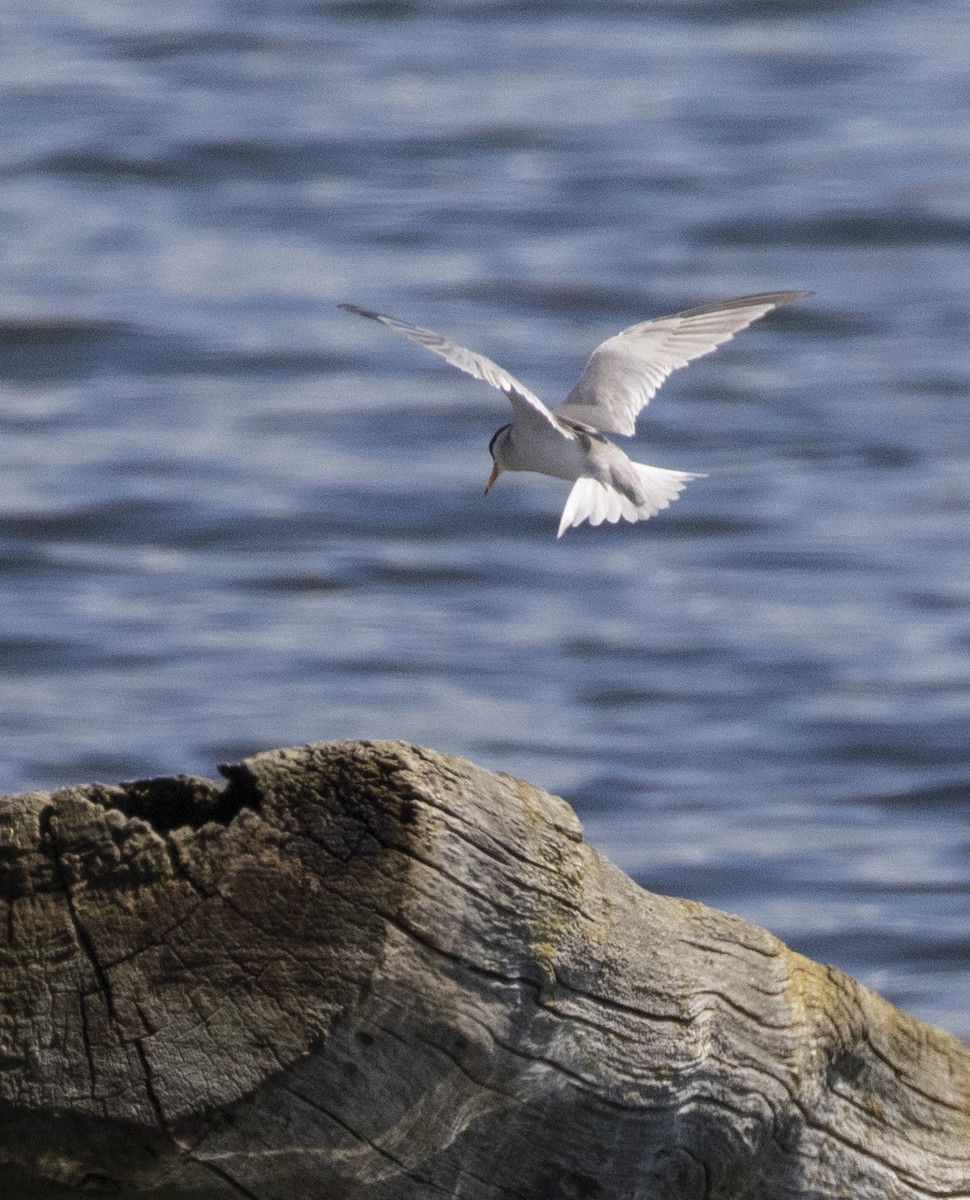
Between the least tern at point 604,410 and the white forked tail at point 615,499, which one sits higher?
the least tern at point 604,410

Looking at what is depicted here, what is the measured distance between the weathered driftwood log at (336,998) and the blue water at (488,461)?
10.5ft

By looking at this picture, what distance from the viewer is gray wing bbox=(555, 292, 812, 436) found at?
5219mm

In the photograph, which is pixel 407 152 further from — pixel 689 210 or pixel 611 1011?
pixel 611 1011

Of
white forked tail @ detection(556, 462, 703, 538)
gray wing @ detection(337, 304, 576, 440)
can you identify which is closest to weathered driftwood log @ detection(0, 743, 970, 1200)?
gray wing @ detection(337, 304, 576, 440)

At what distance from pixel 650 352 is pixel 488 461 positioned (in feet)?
14.3

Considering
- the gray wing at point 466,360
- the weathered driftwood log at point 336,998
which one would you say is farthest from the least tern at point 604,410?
the weathered driftwood log at point 336,998

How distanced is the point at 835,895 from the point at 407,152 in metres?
9.06

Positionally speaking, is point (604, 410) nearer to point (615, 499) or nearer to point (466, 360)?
point (615, 499)

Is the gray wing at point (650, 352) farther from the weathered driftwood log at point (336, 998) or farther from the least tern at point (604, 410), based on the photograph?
the weathered driftwood log at point (336, 998)

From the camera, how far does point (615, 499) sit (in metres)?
4.59

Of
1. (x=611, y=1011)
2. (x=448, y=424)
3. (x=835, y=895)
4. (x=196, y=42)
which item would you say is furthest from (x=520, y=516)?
(x=196, y=42)

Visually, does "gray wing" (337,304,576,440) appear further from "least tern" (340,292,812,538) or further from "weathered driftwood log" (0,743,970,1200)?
"weathered driftwood log" (0,743,970,1200)

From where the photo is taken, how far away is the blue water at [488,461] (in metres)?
7.22

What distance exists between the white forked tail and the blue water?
1.63m
